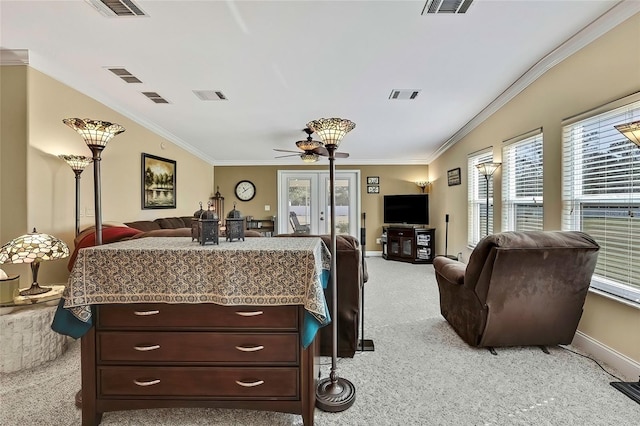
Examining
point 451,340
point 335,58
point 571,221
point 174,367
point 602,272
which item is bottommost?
point 451,340

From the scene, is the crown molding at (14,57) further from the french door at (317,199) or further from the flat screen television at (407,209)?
the flat screen television at (407,209)

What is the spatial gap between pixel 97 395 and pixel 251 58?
8.75 feet

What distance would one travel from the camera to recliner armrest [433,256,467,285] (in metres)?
2.38

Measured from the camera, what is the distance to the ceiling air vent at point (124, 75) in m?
2.71

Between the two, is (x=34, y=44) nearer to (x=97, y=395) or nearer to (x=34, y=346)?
(x=34, y=346)

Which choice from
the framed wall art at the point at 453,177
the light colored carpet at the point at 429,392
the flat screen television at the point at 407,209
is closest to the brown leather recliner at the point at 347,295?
the light colored carpet at the point at 429,392

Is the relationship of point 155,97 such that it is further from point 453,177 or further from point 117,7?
point 453,177

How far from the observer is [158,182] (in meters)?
4.57

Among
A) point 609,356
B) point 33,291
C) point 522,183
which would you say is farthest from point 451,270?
point 33,291

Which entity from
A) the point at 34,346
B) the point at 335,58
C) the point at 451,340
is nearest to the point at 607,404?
the point at 451,340

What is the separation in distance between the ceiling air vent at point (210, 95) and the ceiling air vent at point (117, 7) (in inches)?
48.8

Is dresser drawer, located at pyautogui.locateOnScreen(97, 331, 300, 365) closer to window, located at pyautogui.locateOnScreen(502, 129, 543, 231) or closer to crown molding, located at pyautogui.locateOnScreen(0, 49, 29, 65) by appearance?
crown molding, located at pyautogui.locateOnScreen(0, 49, 29, 65)

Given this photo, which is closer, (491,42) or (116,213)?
(491,42)

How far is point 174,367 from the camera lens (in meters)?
1.49
